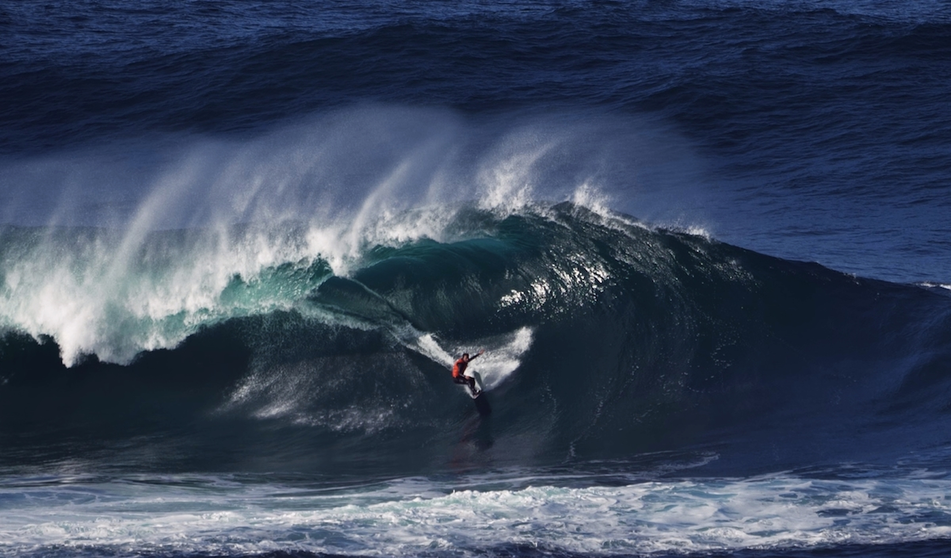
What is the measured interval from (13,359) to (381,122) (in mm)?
13526

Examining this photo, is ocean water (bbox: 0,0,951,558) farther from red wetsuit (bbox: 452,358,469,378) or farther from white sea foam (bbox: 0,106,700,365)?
red wetsuit (bbox: 452,358,469,378)

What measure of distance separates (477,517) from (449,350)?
14.5 ft

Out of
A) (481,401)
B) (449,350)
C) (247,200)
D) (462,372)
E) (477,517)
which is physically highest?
(247,200)

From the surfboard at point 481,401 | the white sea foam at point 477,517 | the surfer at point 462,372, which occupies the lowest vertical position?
the white sea foam at point 477,517

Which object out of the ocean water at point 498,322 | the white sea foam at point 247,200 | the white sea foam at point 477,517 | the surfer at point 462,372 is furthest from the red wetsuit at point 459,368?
the white sea foam at point 247,200

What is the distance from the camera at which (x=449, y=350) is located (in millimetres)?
13836

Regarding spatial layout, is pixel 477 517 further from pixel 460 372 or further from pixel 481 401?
pixel 481 401

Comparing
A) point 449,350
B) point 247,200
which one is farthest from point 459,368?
point 247,200

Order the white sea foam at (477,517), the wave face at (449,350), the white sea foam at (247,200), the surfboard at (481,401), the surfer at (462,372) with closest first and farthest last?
Result: 1. the white sea foam at (477,517)
2. the wave face at (449,350)
3. the surfer at (462,372)
4. the surfboard at (481,401)
5. the white sea foam at (247,200)

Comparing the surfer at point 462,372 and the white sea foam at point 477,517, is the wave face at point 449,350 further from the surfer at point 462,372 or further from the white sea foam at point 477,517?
the white sea foam at point 477,517

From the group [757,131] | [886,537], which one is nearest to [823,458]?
[886,537]

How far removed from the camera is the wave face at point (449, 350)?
12.1 m

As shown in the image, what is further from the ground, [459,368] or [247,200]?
[247,200]

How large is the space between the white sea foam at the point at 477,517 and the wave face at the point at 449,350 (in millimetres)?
998
